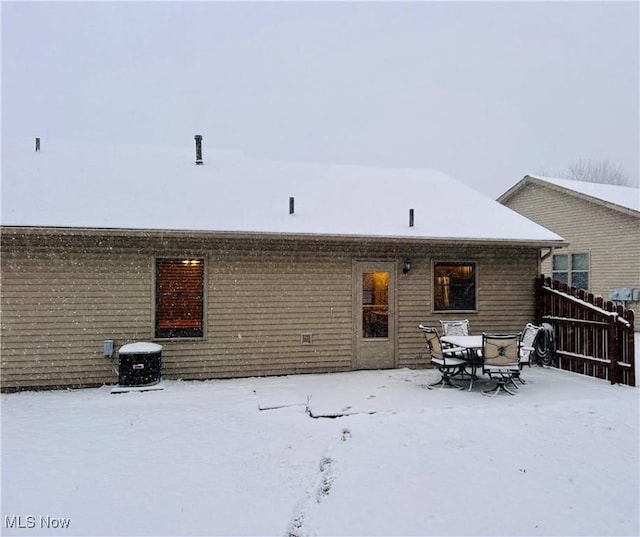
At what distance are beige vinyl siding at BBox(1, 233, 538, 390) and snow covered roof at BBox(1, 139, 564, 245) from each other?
14.6 inches

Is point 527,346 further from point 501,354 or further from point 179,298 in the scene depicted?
point 179,298

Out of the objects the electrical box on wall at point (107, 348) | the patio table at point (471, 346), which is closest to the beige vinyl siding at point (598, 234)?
the patio table at point (471, 346)

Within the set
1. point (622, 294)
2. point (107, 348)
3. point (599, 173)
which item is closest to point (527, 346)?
point (107, 348)

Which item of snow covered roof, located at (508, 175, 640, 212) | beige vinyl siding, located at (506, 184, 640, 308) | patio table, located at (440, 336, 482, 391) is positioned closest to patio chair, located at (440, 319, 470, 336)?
patio table, located at (440, 336, 482, 391)

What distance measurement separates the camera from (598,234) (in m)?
14.3

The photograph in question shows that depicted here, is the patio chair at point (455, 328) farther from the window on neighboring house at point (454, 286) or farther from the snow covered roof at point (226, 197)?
the snow covered roof at point (226, 197)

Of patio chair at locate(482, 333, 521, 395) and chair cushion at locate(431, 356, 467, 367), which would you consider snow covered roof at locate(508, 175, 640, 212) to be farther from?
chair cushion at locate(431, 356, 467, 367)

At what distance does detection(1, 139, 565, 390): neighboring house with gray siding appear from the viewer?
24.1ft

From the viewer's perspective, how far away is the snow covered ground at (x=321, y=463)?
3621mm

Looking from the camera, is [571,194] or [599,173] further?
[599,173]

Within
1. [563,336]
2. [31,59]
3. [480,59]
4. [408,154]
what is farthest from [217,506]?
[480,59]

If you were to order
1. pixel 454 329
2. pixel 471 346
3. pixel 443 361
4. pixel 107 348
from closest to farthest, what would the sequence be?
pixel 471 346, pixel 443 361, pixel 107 348, pixel 454 329

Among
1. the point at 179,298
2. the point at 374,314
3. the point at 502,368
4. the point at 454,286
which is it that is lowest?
the point at 502,368

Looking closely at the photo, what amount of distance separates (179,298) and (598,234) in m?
12.3
